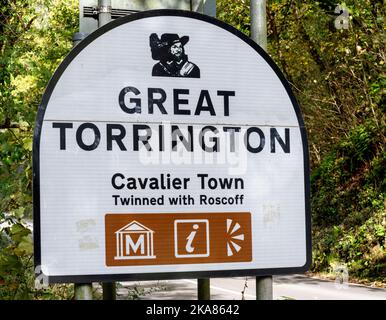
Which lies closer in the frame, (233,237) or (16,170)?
(233,237)

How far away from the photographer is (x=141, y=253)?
1980mm

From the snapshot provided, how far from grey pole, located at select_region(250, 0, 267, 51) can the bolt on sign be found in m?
0.04

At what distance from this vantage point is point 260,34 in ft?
7.11

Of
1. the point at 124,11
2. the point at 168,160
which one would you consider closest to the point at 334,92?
the point at 124,11

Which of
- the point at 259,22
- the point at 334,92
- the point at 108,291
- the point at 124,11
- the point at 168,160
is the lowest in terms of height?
the point at 108,291

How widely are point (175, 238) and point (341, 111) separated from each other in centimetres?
2053

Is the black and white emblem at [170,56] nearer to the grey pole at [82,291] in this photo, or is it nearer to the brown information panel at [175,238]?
the brown information panel at [175,238]

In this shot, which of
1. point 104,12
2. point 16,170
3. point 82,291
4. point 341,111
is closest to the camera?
point 82,291

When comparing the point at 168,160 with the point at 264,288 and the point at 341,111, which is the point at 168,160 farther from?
the point at 341,111

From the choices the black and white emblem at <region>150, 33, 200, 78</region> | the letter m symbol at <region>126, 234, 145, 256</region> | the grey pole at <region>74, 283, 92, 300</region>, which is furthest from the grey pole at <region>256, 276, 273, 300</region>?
the black and white emblem at <region>150, 33, 200, 78</region>

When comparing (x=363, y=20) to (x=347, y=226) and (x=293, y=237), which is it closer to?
(x=347, y=226)

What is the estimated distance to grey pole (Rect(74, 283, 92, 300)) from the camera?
194 centimetres

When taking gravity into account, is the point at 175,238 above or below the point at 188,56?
below

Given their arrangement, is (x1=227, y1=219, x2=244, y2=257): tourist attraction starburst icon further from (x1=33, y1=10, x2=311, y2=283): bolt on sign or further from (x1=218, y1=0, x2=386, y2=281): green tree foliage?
(x1=218, y1=0, x2=386, y2=281): green tree foliage
